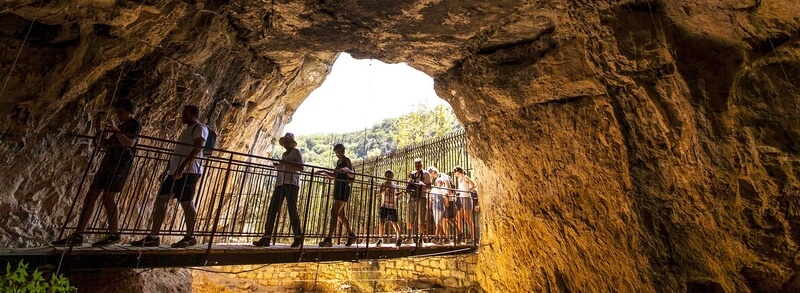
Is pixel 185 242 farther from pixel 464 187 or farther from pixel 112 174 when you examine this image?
pixel 464 187

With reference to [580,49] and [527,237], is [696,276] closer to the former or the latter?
[527,237]

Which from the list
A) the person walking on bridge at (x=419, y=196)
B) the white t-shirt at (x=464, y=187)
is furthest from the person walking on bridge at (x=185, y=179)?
the white t-shirt at (x=464, y=187)

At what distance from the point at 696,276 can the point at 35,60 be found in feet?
24.4

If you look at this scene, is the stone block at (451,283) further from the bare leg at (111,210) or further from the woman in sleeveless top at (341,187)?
the bare leg at (111,210)

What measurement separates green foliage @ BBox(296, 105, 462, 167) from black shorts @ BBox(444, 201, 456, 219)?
513cm

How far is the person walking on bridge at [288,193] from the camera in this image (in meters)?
4.91

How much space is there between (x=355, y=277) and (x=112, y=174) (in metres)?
7.36

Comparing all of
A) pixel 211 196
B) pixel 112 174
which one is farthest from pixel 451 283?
pixel 112 174

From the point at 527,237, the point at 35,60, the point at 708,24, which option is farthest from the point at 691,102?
the point at 35,60

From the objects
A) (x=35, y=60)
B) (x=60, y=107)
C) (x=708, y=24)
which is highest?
(x=708, y=24)

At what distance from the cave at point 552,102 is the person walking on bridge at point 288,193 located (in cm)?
219

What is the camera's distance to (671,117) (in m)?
3.73

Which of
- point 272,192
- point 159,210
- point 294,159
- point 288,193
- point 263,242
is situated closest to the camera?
point 159,210

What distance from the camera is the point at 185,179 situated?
405 cm
